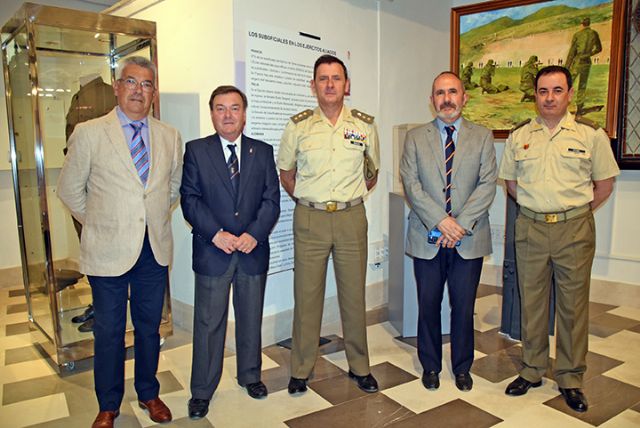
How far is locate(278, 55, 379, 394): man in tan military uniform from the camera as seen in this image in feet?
8.71

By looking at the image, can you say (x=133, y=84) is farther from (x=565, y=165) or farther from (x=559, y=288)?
(x=559, y=288)

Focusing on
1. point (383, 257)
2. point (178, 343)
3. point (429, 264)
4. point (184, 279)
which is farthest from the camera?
point (383, 257)

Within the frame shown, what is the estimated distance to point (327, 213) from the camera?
2.67 m

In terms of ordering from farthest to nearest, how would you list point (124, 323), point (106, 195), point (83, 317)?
point (83, 317) < point (124, 323) < point (106, 195)

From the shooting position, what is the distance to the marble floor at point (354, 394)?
2.50m

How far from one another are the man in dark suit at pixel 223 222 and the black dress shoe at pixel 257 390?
235 millimetres

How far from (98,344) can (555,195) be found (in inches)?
92.8

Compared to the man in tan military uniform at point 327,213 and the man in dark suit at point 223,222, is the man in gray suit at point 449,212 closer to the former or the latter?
the man in tan military uniform at point 327,213

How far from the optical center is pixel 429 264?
2762 millimetres

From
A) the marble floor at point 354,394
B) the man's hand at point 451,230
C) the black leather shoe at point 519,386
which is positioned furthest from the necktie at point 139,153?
the black leather shoe at point 519,386

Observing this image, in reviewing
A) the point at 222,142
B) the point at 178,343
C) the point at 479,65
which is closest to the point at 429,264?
the point at 222,142

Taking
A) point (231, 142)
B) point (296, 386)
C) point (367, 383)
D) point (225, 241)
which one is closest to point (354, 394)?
point (367, 383)

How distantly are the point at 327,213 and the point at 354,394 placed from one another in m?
1.02

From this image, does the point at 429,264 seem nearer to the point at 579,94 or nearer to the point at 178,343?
the point at 178,343
